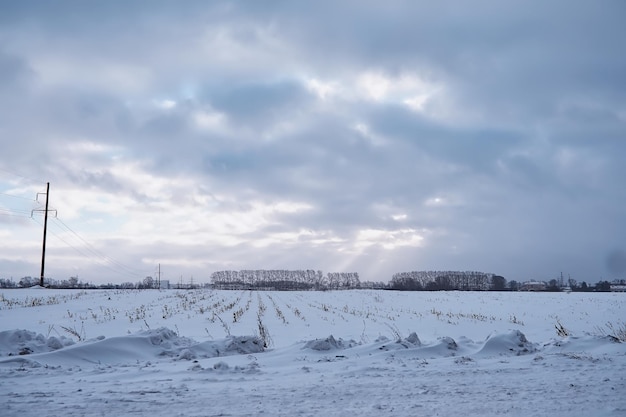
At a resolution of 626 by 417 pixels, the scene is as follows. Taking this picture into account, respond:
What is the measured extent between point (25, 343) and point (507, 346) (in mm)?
9891

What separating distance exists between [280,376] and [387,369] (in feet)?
5.59

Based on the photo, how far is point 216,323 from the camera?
17.4 meters

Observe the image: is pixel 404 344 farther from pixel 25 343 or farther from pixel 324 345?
pixel 25 343

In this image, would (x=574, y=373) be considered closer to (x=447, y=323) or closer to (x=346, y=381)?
(x=346, y=381)

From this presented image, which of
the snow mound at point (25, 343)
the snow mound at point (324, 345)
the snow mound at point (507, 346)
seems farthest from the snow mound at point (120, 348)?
the snow mound at point (507, 346)

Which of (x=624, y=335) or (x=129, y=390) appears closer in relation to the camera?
(x=129, y=390)

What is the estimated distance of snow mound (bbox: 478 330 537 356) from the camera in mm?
8938

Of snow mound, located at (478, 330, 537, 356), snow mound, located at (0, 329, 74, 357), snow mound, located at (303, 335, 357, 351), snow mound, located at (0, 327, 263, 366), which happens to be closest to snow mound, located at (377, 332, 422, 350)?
snow mound, located at (303, 335, 357, 351)

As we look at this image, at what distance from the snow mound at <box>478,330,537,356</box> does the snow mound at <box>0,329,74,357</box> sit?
8615 millimetres

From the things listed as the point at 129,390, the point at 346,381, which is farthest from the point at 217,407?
the point at 346,381

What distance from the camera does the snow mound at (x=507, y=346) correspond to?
894 centimetres

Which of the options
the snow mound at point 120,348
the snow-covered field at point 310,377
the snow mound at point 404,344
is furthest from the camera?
the snow mound at point 404,344

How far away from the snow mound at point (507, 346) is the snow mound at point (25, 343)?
862cm

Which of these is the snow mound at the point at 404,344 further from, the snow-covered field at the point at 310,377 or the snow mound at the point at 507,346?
the snow mound at the point at 507,346
